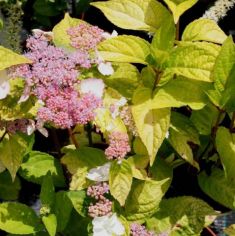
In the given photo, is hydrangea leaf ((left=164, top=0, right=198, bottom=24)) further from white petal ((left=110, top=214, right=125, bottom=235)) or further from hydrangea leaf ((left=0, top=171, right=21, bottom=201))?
hydrangea leaf ((left=0, top=171, right=21, bottom=201))

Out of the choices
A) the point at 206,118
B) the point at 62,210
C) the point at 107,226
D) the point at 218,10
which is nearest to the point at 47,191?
the point at 62,210

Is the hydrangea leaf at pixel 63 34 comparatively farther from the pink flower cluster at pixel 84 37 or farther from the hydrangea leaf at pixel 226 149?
the hydrangea leaf at pixel 226 149

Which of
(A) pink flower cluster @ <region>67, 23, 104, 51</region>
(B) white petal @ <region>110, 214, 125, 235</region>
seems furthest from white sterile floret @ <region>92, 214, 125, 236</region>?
(A) pink flower cluster @ <region>67, 23, 104, 51</region>

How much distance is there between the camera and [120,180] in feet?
4.02

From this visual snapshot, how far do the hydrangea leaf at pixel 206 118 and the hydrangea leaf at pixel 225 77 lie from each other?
0.08 meters

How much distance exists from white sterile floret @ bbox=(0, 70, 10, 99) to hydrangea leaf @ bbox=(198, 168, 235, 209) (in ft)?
1.59

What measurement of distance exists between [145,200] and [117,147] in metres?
0.18

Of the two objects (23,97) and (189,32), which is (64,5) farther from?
(23,97)

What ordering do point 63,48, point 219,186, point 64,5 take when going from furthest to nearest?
point 64,5 → point 219,186 → point 63,48

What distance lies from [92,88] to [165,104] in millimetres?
138

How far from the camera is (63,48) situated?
128 cm

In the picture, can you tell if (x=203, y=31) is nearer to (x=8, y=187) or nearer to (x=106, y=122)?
(x=106, y=122)

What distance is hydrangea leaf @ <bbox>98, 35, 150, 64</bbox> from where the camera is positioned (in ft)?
4.09

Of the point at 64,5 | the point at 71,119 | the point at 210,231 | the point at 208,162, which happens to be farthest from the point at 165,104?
the point at 64,5
